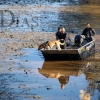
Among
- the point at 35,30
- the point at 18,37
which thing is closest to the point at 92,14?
the point at 35,30

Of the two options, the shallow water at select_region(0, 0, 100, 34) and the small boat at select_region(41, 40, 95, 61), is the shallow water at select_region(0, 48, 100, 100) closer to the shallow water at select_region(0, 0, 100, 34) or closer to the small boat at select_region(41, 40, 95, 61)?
the small boat at select_region(41, 40, 95, 61)

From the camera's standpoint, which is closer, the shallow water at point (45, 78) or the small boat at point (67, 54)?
the shallow water at point (45, 78)

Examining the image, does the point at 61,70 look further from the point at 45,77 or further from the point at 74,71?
the point at 45,77

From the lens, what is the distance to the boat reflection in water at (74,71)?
12.3 m

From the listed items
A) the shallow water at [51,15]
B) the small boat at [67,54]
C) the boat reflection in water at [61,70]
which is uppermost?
the small boat at [67,54]

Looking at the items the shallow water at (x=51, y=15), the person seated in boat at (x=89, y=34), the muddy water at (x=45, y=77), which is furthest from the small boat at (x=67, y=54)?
the shallow water at (x=51, y=15)

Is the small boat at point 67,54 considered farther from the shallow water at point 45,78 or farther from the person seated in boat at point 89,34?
the person seated in boat at point 89,34

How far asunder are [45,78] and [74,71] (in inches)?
54.9

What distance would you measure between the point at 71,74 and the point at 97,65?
1.63m

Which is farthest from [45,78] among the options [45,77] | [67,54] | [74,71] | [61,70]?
[67,54]

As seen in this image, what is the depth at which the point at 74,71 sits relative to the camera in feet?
46.6

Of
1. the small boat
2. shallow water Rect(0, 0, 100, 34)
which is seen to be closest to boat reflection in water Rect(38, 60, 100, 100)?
the small boat

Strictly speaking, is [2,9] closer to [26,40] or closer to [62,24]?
[62,24]

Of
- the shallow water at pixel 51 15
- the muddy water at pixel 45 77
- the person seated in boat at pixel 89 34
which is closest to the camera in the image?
the muddy water at pixel 45 77
